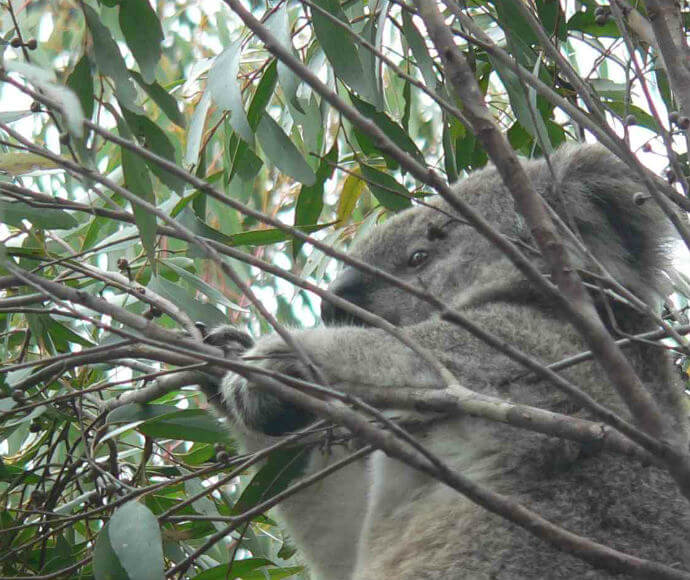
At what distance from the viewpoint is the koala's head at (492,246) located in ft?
8.21

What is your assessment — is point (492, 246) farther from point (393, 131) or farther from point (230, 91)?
point (230, 91)

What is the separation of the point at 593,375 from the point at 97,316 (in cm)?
133

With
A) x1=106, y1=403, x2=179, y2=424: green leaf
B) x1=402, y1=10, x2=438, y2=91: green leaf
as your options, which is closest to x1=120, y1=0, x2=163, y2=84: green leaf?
x1=402, y1=10, x2=438, y2=91: green leaf

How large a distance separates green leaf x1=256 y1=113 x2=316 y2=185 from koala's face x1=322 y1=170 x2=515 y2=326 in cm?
48

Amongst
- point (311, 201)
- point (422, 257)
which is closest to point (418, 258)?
point (422, 257)

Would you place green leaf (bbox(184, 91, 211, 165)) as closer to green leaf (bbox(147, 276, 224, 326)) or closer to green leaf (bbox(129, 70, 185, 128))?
green leaf (bbox(147, 276, 224, 326))

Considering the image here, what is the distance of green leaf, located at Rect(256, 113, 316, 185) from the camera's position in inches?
87.7

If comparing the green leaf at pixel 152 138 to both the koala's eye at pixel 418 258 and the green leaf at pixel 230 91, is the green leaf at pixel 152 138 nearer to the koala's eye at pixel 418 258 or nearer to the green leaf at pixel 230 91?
the green leaf at pixel 230 91

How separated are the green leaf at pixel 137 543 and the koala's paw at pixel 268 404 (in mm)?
362

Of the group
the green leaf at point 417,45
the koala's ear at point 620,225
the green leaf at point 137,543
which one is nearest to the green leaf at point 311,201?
the green leaf at point 417,45

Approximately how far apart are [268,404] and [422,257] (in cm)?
93

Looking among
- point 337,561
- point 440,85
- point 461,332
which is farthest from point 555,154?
point 337,561

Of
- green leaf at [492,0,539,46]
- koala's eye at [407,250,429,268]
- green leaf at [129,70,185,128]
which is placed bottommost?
koala's eye at [407,250,429,268]

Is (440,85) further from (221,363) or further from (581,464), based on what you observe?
(221,363)
